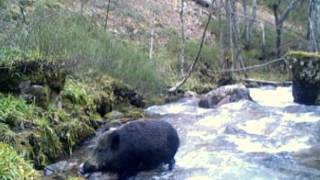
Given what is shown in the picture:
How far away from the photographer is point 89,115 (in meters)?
9.96

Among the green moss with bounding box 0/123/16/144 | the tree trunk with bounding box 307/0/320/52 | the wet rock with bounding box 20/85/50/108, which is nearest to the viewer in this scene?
the green moss with bounding box 0/123/16/144

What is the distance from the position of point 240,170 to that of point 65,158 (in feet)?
8.56

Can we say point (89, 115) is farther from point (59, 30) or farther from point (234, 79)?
point (234, 79)

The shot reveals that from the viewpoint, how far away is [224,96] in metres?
13.7

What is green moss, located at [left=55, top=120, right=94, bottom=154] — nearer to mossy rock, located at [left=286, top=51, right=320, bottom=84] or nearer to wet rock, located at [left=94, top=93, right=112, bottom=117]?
wet rock, located at [left=94, top=93, right=112, bottom=117]

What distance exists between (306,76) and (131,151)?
22.2ft

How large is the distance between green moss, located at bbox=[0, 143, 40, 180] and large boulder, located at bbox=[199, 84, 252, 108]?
8.28m

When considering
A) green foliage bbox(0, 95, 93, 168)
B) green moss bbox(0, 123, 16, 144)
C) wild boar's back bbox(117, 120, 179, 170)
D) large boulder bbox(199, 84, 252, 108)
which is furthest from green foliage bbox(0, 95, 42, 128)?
large boulder bbox(199, 84, 252, 108)

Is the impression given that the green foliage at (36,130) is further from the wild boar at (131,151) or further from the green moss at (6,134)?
the wild boar at (131,151)

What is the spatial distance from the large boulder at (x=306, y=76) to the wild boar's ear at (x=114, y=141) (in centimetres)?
673

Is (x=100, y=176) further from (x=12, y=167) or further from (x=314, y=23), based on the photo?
(x=314, y=23)

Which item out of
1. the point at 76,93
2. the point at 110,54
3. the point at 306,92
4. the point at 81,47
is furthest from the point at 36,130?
the point at 306,92

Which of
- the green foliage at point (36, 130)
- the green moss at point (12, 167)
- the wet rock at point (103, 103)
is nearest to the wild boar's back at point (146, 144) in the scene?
the green foliage at point (36, 130)

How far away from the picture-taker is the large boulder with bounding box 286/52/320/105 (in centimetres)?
1278
